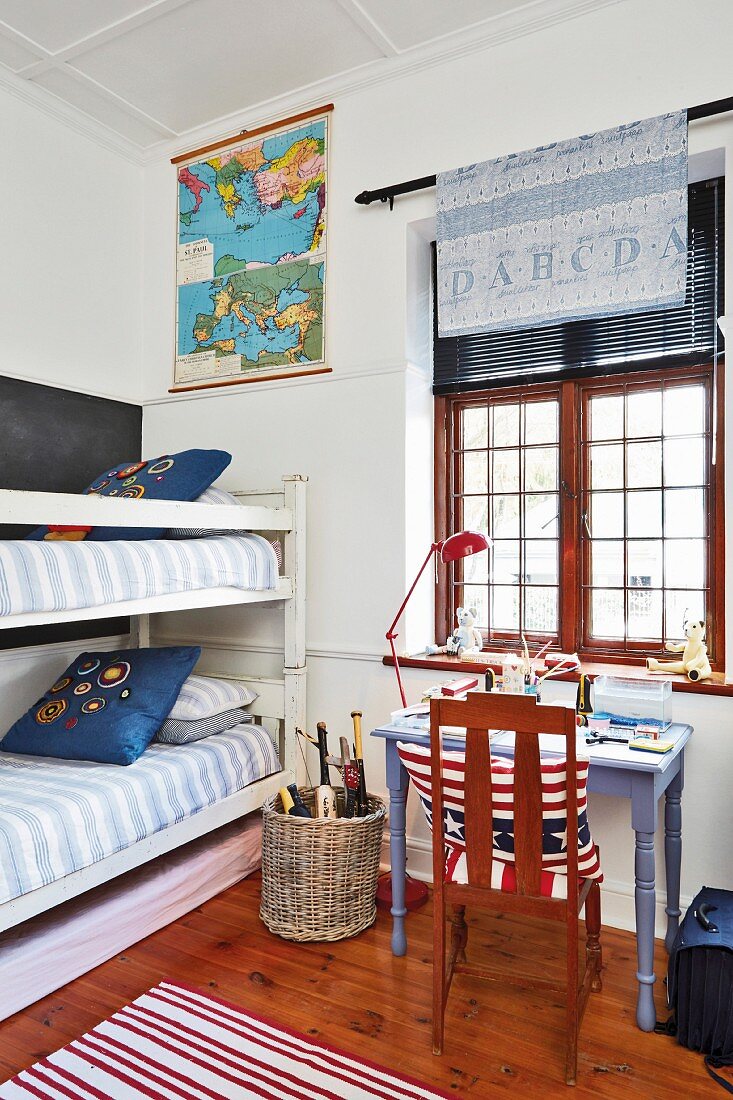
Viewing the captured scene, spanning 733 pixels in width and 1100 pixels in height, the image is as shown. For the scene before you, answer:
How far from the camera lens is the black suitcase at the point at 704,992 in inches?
73.2

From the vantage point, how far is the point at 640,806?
2014 millimetres

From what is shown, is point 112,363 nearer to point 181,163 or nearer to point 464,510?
point 181,163

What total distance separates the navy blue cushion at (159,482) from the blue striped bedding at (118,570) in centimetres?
19

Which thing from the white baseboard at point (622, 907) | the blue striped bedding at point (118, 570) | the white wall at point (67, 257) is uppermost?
the white wall at point (67, 257)

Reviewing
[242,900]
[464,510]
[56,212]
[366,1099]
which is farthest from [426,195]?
[366,1099]

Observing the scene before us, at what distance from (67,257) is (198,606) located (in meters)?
1.72

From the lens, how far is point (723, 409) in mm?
2588

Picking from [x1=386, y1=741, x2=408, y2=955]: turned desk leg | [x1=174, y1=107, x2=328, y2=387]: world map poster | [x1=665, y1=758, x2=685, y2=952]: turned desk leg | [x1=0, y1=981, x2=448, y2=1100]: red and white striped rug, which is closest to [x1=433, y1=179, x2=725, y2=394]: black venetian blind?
[x1=174, y1=107, x2=328, y2=387]: world map poster

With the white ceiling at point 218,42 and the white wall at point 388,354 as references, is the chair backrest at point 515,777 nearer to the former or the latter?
the white wall at point 388,354

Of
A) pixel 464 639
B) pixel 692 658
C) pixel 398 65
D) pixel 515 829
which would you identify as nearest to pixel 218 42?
pixel 398 65

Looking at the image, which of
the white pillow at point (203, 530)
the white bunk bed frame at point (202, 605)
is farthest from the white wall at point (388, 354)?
the white pillow at point (203, 530)

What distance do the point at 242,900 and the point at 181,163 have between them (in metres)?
3.13

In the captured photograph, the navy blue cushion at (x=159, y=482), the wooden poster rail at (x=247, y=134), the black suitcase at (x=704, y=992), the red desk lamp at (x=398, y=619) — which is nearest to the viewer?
the black suitcase at (x=704, y=992)

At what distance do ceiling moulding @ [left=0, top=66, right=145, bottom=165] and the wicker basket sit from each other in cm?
291
